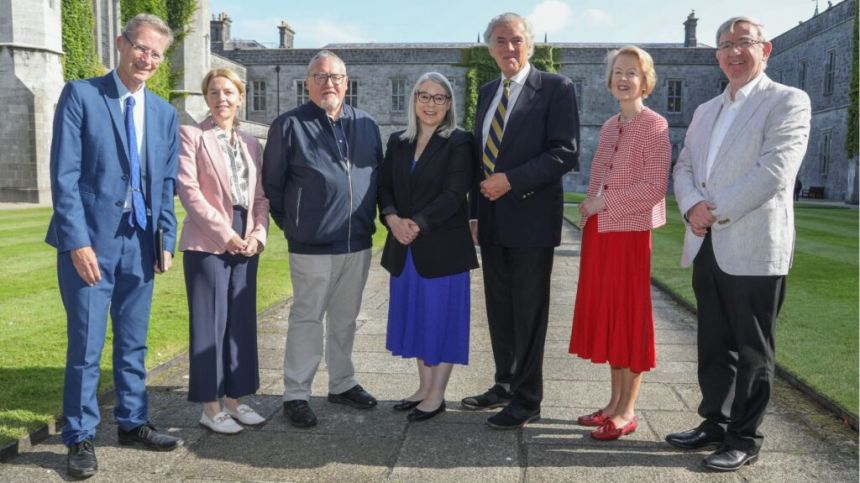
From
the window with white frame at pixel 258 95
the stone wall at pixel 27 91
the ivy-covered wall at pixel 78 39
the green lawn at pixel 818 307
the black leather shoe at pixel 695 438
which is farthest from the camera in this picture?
the window with white frame at pixel 258 95

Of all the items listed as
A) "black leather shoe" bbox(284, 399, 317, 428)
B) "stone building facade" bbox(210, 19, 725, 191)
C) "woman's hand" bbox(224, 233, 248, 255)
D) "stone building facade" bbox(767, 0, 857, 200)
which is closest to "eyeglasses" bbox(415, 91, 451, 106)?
"woman's hand" bbox(224, 233, 248, 255)

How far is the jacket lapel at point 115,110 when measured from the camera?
3094mm

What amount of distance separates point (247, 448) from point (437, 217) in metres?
1.51

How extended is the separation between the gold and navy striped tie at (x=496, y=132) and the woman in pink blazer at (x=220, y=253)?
4.23ft

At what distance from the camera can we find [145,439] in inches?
125

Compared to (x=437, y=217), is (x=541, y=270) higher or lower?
lower

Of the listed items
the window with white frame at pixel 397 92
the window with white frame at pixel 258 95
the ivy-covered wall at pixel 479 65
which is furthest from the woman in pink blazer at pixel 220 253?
the window with white frame at pixel 258 95

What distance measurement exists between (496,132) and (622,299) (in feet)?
3.64

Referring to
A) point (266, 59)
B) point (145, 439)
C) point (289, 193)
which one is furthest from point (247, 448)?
point (266, 59)

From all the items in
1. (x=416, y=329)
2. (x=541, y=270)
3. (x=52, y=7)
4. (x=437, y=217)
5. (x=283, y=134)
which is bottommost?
(x=416, y=329)

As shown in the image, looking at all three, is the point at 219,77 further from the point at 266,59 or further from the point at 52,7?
the point at 266,59

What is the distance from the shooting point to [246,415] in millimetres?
3562

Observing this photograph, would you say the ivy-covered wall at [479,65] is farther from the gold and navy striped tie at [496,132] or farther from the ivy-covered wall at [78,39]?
the gold and navy striped tie at [496,132]

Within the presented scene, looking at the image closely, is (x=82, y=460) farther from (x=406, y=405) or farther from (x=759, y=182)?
(x=759, y=182)
